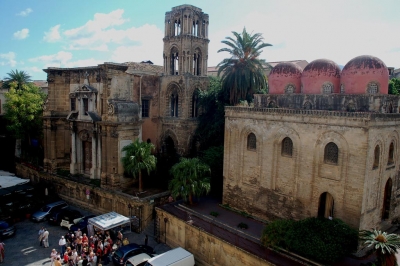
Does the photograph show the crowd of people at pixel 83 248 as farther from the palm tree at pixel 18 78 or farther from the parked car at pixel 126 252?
the palm tree at pixel 18 78

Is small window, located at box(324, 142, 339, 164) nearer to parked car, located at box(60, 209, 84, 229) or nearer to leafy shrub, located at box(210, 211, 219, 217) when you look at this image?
leafy shrub, located at box(210, 211, 219, 217)

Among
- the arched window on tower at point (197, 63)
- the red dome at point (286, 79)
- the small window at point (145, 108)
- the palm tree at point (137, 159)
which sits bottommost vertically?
the palm tree at point (137, 159)

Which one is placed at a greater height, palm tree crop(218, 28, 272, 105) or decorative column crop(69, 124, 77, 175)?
palm tree crop(218, 28, 272, 105)

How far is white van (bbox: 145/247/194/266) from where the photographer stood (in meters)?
16.5

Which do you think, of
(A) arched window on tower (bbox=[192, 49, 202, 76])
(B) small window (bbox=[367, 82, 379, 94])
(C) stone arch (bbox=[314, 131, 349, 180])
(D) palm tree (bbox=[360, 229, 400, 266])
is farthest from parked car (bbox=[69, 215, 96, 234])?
(B) small window (bbox=[367, 82, 379, 94])

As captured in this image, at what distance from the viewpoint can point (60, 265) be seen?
17.2m

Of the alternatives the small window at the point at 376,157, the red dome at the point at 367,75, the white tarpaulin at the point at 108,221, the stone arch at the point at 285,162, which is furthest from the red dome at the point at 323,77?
the white tarpaulin at the point at 108,221

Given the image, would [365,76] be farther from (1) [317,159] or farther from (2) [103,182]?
(2) [103,182]

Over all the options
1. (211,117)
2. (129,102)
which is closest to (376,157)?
(211,117)

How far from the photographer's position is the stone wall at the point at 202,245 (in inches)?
653

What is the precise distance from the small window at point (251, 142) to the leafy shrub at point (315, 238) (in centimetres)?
608

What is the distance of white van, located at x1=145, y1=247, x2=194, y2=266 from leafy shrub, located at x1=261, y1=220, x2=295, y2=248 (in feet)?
13.3

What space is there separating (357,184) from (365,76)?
6542 mm

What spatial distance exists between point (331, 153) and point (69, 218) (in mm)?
18404
